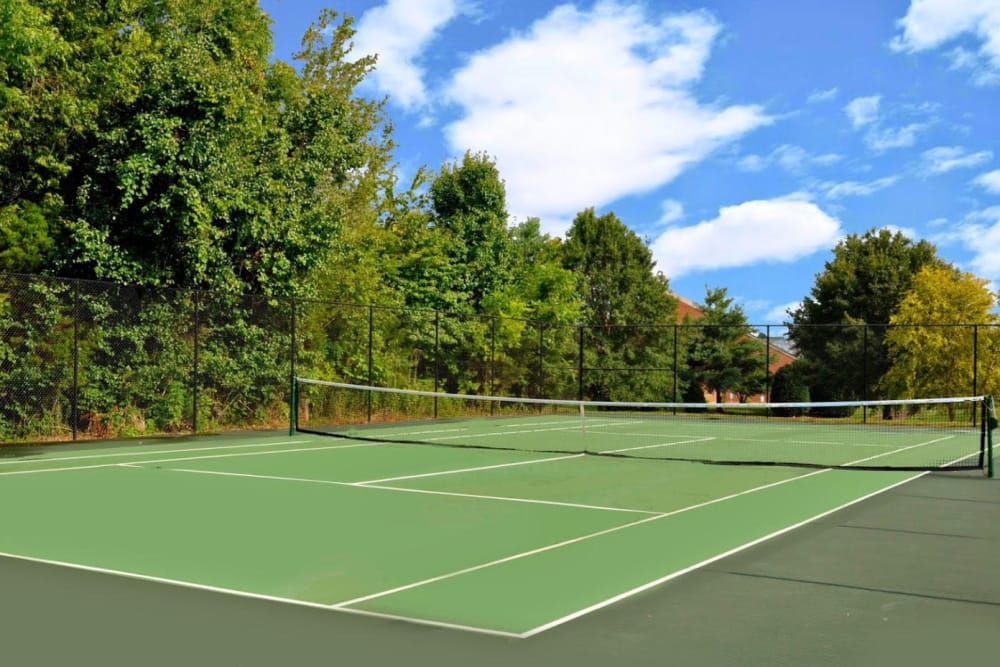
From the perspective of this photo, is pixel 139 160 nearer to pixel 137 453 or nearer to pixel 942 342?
pixel 137 453

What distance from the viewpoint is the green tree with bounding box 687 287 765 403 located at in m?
52.0

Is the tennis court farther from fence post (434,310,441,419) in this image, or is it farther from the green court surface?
fence post (434,310,441,419)

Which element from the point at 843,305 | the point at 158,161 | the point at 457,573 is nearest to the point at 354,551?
the point at 457,573

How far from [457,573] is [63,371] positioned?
44.3 feet

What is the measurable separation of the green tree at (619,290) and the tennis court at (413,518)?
96.1 ft

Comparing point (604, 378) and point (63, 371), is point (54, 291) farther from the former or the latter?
point (604, 378)

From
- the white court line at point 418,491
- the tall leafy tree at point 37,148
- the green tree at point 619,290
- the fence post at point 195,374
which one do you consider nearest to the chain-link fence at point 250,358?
the fence post at point 195,374

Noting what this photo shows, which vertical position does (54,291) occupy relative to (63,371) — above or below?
above

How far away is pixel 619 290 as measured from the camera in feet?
170

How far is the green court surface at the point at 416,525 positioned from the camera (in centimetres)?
638

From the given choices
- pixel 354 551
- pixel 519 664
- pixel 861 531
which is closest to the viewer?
pixel 519 664

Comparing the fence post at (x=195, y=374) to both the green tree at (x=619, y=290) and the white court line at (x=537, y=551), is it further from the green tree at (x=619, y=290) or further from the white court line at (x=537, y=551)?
the green tree at (x=619, y=290)

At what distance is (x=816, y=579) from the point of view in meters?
6.96

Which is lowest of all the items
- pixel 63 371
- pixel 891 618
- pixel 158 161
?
pixel 891 618
